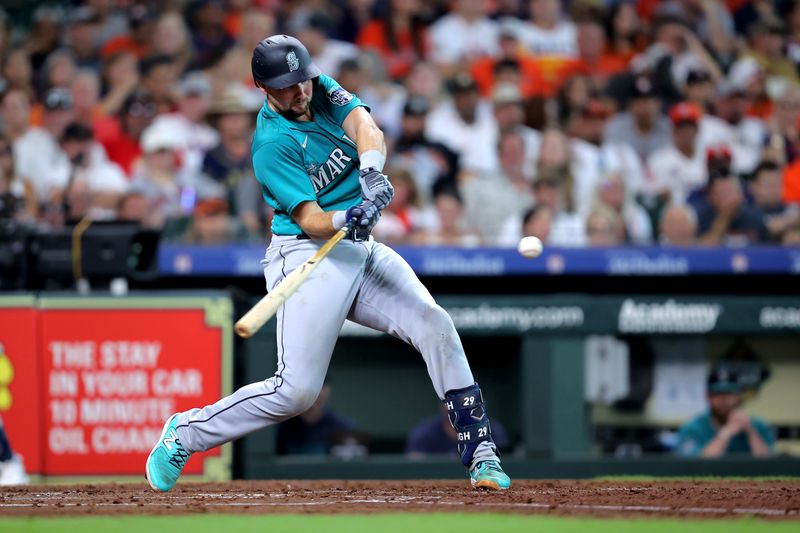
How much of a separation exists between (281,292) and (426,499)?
3.46ft

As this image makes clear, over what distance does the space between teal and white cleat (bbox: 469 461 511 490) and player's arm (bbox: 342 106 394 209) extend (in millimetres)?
1223

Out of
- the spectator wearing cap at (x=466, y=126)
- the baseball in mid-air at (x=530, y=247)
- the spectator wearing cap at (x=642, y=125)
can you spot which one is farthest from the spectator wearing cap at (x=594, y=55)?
the baseball in mid-air at (x=530, y=247)

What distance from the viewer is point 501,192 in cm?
991

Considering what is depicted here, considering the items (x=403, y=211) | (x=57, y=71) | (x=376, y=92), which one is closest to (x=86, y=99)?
(x=57, y=71)

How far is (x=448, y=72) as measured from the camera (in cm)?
1140

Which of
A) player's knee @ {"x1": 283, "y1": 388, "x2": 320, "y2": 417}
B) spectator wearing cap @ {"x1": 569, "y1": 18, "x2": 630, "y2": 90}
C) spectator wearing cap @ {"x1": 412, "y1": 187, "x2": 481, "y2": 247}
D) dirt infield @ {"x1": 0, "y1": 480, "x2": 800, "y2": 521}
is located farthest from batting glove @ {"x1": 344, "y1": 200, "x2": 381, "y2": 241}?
spectator wearing cap @ {"x1": 569, "y1": 18, "x2": 630, "y2": 90}

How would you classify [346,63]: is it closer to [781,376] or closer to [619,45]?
[619,45]

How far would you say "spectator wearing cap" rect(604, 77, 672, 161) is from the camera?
10.8 m

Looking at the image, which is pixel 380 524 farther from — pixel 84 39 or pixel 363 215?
pixel 84 39

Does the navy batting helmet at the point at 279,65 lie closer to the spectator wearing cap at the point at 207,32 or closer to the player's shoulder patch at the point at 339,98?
the player's shoulder patch at the point at 339,98

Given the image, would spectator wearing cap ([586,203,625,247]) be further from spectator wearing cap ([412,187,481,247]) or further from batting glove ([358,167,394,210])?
batting glove ([358,167,394,210])

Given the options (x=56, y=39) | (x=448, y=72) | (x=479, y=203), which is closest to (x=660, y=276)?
(x=479, y=203)

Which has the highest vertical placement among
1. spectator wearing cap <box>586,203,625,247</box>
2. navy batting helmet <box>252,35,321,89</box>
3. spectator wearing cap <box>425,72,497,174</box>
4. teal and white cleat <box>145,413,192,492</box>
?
spectator wearing cap <box>425,72,497,174</box>

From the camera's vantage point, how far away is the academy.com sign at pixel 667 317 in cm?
862
